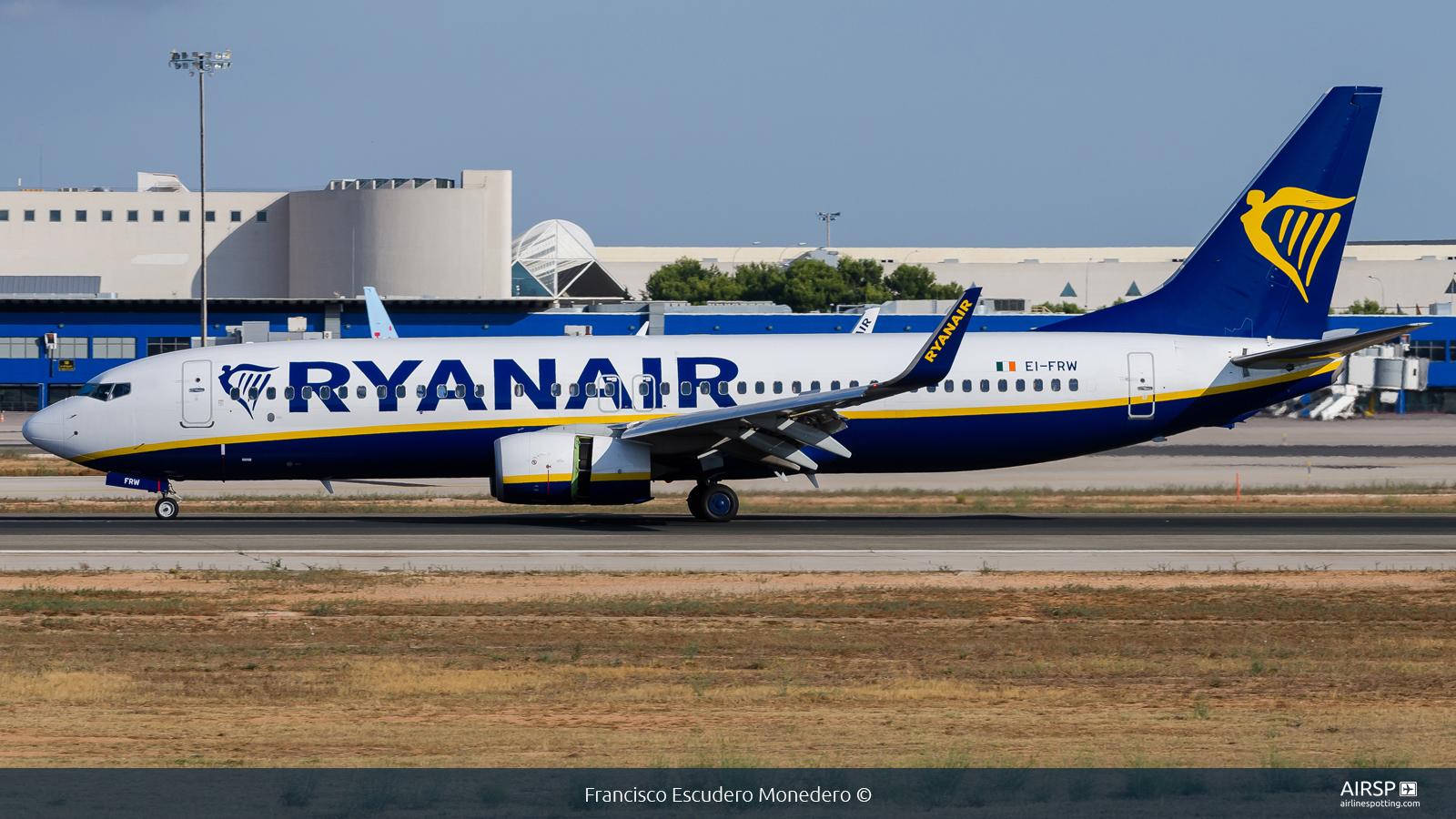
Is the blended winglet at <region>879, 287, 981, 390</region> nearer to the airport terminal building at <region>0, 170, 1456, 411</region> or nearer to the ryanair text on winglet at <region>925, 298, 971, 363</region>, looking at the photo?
the ryanair text on winglet at <region>925, 298, 971, 363</region>

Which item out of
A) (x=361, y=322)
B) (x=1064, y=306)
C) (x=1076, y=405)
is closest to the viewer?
(x=1076, y=405)

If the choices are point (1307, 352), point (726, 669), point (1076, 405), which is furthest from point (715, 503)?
point (726, 669)

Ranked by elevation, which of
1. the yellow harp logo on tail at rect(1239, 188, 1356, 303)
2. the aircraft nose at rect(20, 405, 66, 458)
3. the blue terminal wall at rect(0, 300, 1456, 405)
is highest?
the yellow harp logo on tail at rect(1239, 188, 1356, 303)

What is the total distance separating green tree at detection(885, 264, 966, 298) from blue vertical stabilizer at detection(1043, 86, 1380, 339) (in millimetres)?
126784

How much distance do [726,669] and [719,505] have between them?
16470 millimetres

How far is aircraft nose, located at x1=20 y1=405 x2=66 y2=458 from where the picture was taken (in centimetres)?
3216

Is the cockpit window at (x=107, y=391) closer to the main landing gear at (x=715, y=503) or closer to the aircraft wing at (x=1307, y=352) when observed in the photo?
the main landing gear at (x=715, y=503)

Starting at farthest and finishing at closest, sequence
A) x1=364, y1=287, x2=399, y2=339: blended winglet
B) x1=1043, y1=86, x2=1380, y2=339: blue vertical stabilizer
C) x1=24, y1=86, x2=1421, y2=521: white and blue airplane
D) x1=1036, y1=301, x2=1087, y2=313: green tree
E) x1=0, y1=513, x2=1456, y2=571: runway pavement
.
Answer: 1. x1=1036, y1=301, x2=1087, y2=313: green tree
2. x1=364, y1=287, x2=399, y2=339: blended winglet
3. x1=1043, y1=86, x2=1380, y2=339: blue vertical stabilizer
4. x1=24, y1=86, x2=1421, y2=521: white and blue airplane
5. x1=0, y1=513, x2=1456, y2=571: runway pavement

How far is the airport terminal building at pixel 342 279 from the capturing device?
87.0 metres

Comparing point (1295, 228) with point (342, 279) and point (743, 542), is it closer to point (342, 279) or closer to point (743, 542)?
point (743, 542)

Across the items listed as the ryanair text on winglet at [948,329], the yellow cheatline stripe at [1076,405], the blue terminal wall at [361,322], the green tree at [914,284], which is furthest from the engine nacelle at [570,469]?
the green tree at [914,284]

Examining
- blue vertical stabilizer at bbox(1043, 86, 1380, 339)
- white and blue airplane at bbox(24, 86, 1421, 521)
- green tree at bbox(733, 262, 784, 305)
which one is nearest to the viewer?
white and blue airplane at bbox(24, 86, 1421, 521)

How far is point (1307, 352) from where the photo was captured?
107ft

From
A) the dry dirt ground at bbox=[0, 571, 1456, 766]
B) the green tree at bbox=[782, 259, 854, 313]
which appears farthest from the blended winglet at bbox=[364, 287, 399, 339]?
the green tree at bbox=[782, 259, 854, 313]
